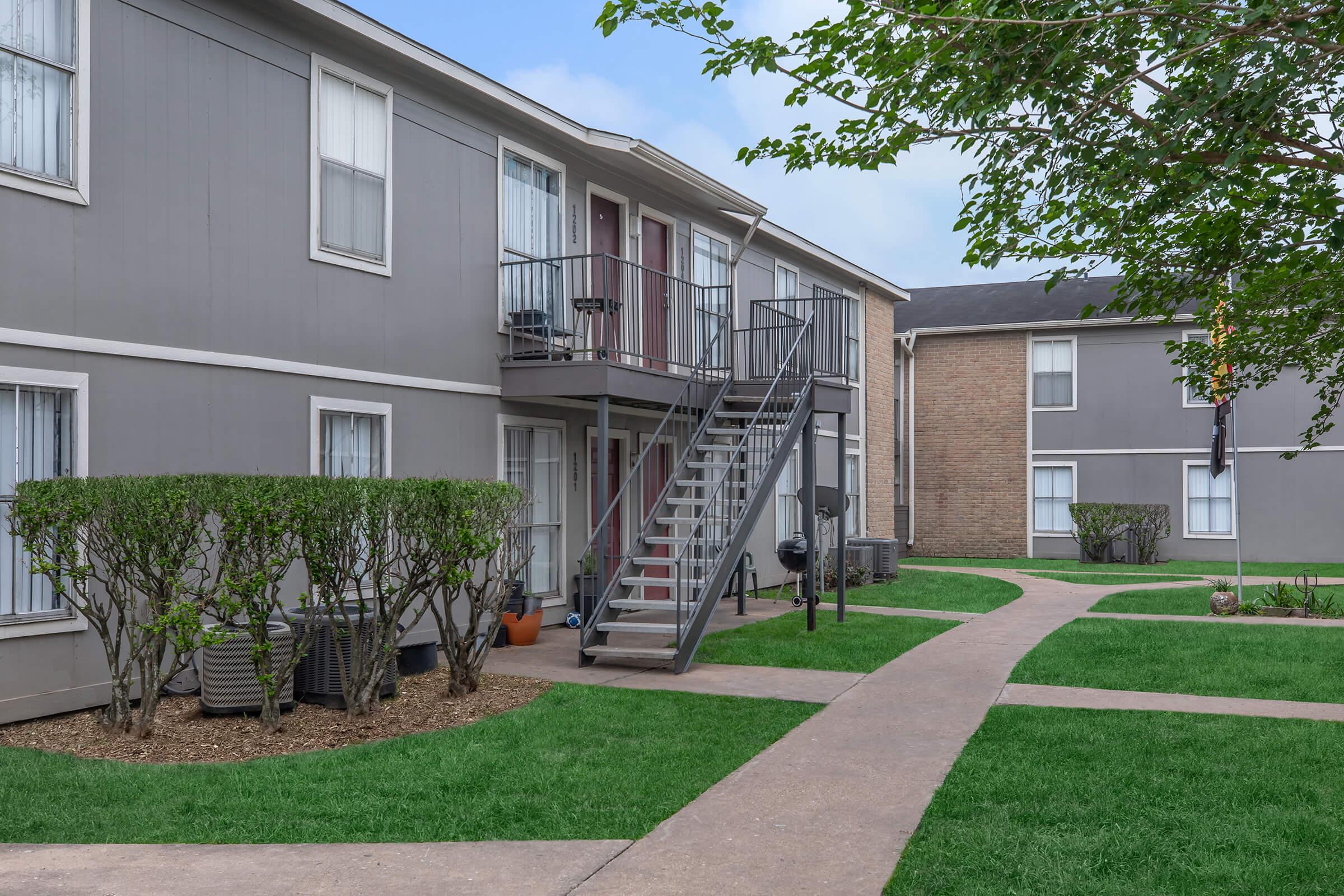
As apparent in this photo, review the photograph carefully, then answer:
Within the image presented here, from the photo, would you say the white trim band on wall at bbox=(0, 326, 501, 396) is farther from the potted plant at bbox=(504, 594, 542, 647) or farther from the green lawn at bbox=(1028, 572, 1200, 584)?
the green lawn at bbox=(1028, 572, 1200, 584)

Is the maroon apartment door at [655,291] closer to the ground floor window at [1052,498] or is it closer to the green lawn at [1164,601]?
the green lawn at [1164,601]

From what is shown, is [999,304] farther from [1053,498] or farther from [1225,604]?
[1225,604]

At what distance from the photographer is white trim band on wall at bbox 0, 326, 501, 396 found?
745 cm

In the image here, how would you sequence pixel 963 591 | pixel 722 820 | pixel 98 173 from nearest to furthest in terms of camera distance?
Result: pixel 722 820 < pixel 98 173 < pixel 963 591

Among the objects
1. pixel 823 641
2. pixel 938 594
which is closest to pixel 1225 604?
pixel 938 594

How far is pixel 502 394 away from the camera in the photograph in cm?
1175

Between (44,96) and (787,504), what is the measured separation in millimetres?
13627

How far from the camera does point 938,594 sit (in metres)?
17.0

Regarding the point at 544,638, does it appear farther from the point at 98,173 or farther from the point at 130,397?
the point at 98,173

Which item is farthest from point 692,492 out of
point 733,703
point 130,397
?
point 130,397

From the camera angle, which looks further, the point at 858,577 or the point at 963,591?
the point at 858,577

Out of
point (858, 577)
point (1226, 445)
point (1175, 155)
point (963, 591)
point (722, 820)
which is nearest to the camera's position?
point (722, 820)

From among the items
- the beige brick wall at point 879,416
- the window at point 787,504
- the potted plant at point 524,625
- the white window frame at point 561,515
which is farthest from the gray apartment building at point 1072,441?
the potted plant at point 524,625

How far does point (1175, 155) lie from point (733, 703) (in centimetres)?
465
